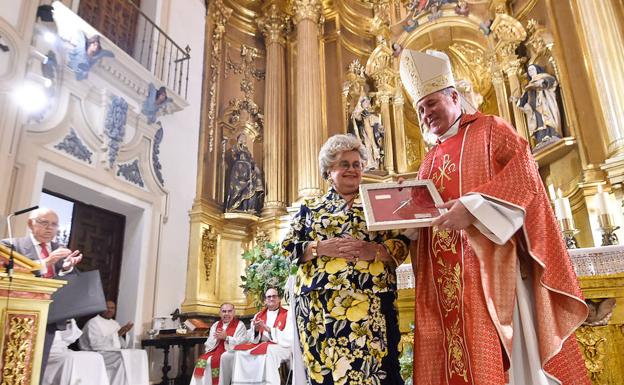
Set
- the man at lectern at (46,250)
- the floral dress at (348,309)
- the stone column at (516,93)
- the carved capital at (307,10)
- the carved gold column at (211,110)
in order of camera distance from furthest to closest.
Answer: the carved capital at (307,10), the carved gold column at (211,110), the stone column at (516,93), the man at lectern at (46,250), the floral dress at (348,309)

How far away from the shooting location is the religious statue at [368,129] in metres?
7.82

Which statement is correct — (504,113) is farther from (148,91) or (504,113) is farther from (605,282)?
(148,91)

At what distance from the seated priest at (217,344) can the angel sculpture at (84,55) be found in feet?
10.3

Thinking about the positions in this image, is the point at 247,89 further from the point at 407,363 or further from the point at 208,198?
the point at 407,363

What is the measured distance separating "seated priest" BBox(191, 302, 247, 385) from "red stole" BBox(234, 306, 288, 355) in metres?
0.22

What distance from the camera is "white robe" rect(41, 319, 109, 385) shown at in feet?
13.0

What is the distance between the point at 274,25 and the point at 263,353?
20.5 ft

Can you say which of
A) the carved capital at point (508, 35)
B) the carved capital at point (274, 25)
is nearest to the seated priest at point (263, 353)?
the carved capital at point (508, 35)

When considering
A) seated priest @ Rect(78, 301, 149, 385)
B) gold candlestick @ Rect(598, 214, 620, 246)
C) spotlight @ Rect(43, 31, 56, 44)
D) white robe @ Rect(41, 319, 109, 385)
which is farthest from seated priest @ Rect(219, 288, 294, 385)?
spotlight @ Rect(43, 31, 56, 44)

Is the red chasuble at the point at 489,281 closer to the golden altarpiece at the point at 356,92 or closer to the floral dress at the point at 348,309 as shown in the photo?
the floral dress at the point at 348,309

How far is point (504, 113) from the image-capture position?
278 inches

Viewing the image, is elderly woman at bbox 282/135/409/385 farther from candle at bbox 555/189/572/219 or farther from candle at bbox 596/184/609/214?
candle at bbox 596/184/609/214

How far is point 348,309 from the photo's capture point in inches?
74.1

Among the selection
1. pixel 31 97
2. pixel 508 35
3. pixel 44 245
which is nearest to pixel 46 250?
pixel 44 245
